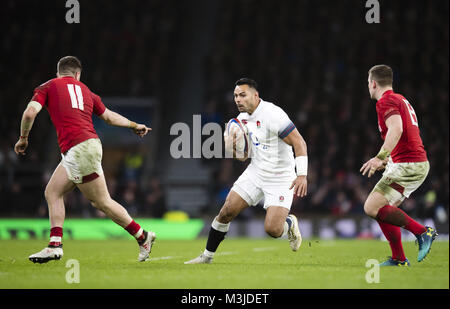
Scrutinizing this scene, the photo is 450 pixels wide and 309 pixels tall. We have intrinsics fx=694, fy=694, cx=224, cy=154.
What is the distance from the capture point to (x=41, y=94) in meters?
7.66

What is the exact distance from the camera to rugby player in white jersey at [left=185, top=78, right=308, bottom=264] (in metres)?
7.98

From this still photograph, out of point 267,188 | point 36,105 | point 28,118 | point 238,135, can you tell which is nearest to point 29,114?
point 28,118

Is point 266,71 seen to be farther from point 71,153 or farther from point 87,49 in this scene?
point 71,153

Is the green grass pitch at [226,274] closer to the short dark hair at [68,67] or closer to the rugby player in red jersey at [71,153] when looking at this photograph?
the rugby player in red jersey at [71,153]


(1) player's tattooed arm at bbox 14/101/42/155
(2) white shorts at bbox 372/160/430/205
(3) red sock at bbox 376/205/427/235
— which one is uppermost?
Result: (1) player's tattooed arm at bbox 14/101/42/155

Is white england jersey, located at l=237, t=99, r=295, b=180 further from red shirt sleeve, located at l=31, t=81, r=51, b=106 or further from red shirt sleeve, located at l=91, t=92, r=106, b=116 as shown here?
red shirt sleeve, located at l=31, t=81, r=51, b=106

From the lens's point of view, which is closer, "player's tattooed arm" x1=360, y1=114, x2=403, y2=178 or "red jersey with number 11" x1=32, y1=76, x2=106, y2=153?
"player's tattooed arm" x1=360, y1=114, x2=403, y2=178

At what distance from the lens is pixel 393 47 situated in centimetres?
2228

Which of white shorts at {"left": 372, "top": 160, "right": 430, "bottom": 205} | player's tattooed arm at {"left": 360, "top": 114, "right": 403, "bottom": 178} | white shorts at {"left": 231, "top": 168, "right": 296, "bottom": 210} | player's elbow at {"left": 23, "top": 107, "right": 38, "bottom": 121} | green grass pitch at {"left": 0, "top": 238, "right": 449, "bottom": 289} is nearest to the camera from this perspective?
green grass pitch at {"left": 0, "top": 238, "right": 449, "bottom": 289}

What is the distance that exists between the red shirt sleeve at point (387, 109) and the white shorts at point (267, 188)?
135 centimetres

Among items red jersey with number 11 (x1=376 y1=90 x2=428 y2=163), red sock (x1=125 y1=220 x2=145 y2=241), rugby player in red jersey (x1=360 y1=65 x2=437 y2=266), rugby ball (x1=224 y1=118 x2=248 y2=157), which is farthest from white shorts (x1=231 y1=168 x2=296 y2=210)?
red jersey with number 11 (x1=376 y1=90 x2=428 y2=163)

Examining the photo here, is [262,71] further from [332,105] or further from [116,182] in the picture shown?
[116,182]

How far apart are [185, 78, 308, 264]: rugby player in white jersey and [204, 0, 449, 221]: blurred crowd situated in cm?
908

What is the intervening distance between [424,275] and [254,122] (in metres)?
2.63
